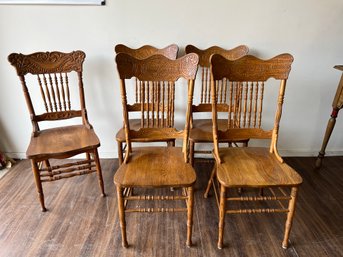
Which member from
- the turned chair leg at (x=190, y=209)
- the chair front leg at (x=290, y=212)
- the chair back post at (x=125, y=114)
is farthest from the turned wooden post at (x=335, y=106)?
the chair back post at (x=125, y=114)

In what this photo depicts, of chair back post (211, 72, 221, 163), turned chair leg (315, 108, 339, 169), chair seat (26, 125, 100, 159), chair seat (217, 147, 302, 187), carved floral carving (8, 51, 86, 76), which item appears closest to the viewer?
chair seat (217, 147, 302, 187)

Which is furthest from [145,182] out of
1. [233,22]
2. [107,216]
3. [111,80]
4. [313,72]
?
[313,72]

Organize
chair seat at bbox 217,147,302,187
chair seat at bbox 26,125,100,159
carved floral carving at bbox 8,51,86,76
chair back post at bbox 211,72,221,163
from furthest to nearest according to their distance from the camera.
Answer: carved floral carving at bbox 8,51,86,76
chair seat at bbox 26,125,100,159
chair back post at bbox 211,72,221,163
chair seat at bbox 217,147,302,187

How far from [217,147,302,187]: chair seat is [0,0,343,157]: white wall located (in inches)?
37.9

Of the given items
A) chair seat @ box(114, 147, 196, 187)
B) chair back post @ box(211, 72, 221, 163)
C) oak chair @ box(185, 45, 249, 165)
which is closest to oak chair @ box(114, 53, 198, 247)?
chair seat @ box(114, 147, 196, 187)

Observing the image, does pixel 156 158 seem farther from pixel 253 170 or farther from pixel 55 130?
pixel 55 130

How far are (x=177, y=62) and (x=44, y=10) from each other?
51.0 inches

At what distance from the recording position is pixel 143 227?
1.67m

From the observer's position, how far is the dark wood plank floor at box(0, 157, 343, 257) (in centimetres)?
151

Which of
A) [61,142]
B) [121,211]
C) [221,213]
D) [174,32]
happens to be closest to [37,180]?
[61,142]

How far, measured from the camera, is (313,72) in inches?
86.0

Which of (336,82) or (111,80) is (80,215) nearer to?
(111,80)

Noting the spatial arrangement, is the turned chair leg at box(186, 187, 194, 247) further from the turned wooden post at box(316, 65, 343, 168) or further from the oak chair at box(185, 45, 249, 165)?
the turned wooden post at box(316, 65, 343, 168)

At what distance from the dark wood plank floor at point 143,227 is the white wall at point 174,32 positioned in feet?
2.80
